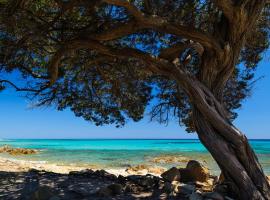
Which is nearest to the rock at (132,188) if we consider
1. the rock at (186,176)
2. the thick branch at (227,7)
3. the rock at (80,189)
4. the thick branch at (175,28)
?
the rock at (80,189)

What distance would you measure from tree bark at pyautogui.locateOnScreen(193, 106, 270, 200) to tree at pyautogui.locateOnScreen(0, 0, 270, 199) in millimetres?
19

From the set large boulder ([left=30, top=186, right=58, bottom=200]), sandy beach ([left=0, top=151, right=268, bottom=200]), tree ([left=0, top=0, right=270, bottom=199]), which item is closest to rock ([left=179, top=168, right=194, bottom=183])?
sandy beach ([left=0, top=151, right=268, bottom=200])

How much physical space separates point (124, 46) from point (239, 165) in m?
4.48

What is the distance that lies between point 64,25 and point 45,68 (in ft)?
8.01

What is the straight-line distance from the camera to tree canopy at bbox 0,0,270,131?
8.03m

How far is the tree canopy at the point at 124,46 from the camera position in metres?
8.03

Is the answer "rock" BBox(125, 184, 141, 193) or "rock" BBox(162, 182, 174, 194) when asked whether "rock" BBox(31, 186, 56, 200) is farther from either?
"rock" BBox(162, 182, 174, 194)

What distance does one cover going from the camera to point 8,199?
292 inches

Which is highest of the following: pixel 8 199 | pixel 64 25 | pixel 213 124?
pixel 64 25

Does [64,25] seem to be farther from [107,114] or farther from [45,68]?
[107,114]

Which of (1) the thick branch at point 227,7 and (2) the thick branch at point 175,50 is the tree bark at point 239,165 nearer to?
(2) the thick branch at point 175,50

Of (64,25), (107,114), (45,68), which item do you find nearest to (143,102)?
(107,114)

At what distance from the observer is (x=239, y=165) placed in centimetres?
744

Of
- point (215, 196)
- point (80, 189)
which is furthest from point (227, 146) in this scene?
point (80, 189)
